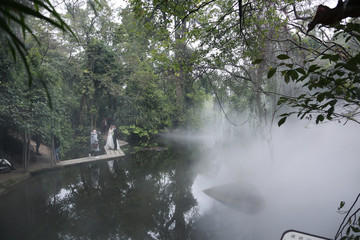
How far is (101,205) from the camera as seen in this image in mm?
6973

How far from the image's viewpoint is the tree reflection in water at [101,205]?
560 centimetres

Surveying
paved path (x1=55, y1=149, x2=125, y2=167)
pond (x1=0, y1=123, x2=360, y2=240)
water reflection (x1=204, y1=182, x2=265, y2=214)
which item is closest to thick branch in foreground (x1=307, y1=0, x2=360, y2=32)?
pond (x1=0, y1=123, x2=360, y2=240)

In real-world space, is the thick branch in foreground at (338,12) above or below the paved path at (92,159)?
above

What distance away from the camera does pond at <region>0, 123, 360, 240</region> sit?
5.86 meters

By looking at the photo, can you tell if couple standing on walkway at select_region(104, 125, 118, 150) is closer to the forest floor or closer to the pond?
the pond

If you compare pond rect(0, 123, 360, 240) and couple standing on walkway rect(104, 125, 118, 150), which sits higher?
couple standing on walkway rect(104, 125, 118, 150)

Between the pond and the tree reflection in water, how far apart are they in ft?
0.08

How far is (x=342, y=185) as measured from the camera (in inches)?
377

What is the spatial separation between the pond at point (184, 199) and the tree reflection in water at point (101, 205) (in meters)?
0.02

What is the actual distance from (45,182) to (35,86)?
3.43m

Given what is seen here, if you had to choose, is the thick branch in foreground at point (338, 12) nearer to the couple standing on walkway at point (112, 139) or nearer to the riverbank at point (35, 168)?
the riverbank at point (35, 168)

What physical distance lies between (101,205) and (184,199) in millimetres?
2684

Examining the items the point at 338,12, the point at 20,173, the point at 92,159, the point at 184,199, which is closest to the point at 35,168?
the point at 20,173

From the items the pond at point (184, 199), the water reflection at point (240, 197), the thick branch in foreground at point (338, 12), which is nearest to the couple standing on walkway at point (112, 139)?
the pond at point (184, 199)
